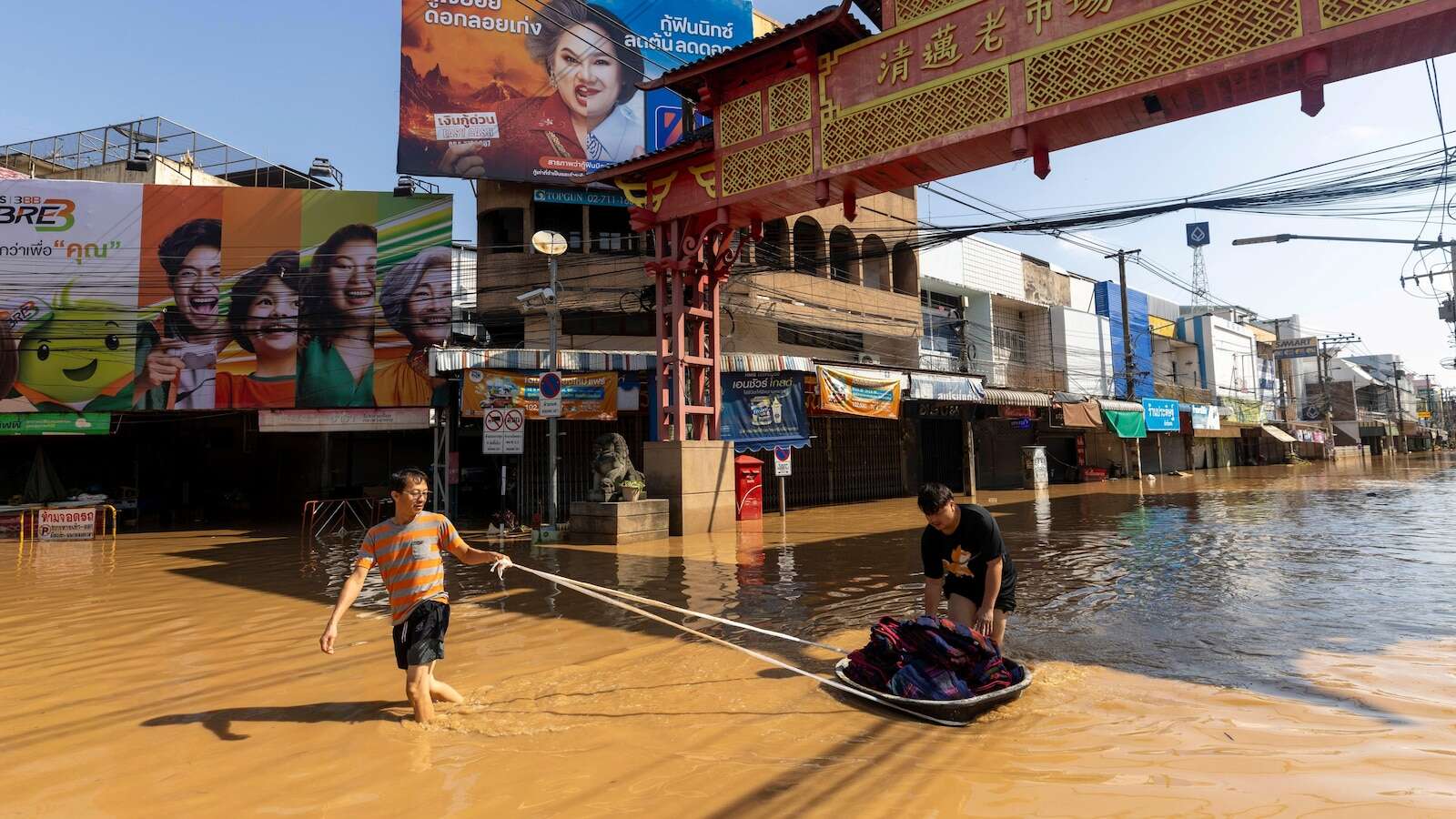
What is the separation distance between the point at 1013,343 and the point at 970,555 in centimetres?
2879

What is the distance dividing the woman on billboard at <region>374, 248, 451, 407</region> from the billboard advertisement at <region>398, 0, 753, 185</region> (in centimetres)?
244

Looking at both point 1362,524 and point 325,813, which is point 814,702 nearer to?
point 325,813

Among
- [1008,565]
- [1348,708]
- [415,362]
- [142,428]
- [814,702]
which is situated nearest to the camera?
[1348,708]

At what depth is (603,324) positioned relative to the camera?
Result: 65.9 ft

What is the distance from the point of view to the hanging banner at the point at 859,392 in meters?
18.1

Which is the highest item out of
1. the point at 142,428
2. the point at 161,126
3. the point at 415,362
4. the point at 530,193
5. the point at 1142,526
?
the point at 161,126

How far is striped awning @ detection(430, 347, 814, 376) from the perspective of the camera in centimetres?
1566

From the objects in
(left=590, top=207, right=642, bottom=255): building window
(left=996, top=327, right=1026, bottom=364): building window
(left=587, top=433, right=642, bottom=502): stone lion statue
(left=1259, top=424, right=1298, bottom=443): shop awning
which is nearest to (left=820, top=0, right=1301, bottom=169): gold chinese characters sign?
(left=587, top=433, right=642, bottom=502): stone lion statue

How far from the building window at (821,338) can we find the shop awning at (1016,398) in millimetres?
4272

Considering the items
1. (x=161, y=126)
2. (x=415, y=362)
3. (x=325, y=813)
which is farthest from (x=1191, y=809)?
(x=161, y=126)

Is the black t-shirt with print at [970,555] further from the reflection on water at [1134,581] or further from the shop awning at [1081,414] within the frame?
the shop awning at [1081,414]

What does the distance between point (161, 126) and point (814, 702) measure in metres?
28.4

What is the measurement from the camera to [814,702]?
14.6 feet

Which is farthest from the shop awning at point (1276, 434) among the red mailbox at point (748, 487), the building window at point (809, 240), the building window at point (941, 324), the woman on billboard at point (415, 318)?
the woman on billboard at point (415, 318)
